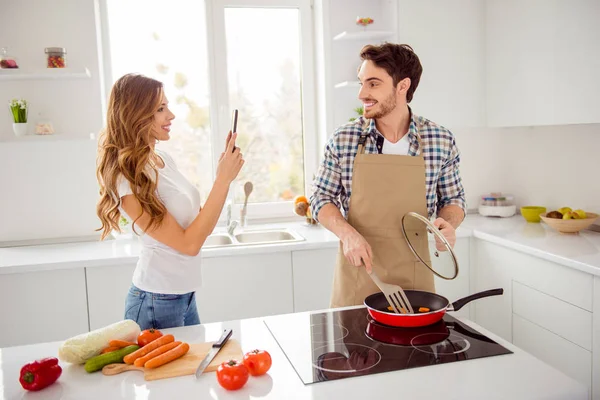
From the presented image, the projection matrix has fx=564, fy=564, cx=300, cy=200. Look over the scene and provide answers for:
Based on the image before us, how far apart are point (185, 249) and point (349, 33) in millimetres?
1967

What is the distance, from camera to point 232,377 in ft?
3.96

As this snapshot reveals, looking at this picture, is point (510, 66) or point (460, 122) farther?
point (460, 122)

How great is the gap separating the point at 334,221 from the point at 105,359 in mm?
867

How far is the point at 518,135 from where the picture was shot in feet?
11.5

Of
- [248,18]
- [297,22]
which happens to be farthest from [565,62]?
[248,18]

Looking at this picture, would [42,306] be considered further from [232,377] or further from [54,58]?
[232,377]

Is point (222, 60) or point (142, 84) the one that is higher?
point (222, 60)

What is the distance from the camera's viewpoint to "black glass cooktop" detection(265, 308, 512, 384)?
1.33 meters

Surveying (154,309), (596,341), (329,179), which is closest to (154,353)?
(154,309)

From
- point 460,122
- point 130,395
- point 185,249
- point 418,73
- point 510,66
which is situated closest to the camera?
point 130,395

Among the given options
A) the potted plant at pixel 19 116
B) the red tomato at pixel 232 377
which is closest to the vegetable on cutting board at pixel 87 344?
the red tomato at pixel 232 377

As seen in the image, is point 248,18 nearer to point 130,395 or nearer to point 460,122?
point 460,122

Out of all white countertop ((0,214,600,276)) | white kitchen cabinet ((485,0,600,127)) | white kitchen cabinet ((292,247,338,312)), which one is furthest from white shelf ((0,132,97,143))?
white kitchen cabinet ((485,0,600,127))

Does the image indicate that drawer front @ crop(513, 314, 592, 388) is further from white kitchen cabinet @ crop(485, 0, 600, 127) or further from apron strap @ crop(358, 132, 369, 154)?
apron strap @ crop(358, 132, 369, 154)
